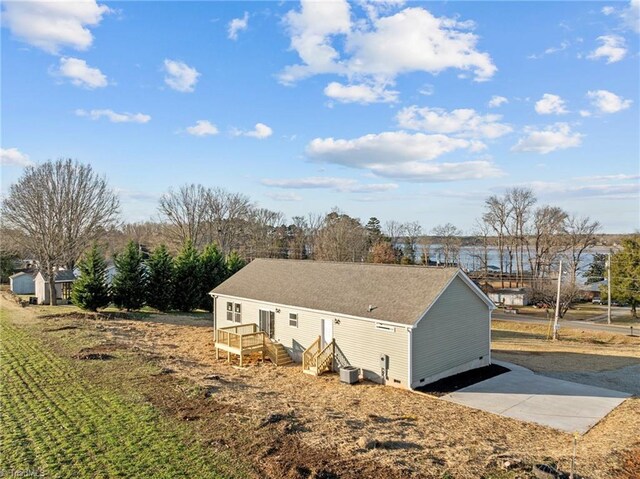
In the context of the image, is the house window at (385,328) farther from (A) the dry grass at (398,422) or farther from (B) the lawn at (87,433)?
(B) the lawn at (87,433)

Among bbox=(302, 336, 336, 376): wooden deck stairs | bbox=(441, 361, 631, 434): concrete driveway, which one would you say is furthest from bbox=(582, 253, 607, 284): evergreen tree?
bbox=(302, 336, 336, 376): wooden deck stairs

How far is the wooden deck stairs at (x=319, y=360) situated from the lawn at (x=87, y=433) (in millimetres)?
6617

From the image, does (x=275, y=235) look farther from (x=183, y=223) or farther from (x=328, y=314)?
(x=328, y=314)

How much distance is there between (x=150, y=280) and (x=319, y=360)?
66.6 ft

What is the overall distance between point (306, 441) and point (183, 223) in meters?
52.3

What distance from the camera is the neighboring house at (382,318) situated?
15406mm

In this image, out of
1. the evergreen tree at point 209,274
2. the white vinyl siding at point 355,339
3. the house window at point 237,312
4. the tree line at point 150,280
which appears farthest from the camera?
the evergreen tree at point 209,274

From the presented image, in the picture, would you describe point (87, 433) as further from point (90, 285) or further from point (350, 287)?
point (90, 285)

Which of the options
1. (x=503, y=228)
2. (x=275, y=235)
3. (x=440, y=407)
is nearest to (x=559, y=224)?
(x=503, y=228)

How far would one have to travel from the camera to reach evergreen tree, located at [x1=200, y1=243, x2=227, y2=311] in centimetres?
3459

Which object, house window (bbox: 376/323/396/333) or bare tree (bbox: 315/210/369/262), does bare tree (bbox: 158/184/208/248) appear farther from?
house window (bbox: 376/323/396/333)

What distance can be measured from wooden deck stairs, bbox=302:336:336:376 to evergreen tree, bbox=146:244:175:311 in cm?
1907

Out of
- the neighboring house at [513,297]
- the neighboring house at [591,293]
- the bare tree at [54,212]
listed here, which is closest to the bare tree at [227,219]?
the bare tree at [54,212]

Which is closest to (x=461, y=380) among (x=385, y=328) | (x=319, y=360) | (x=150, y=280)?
(x=385, y=328)
